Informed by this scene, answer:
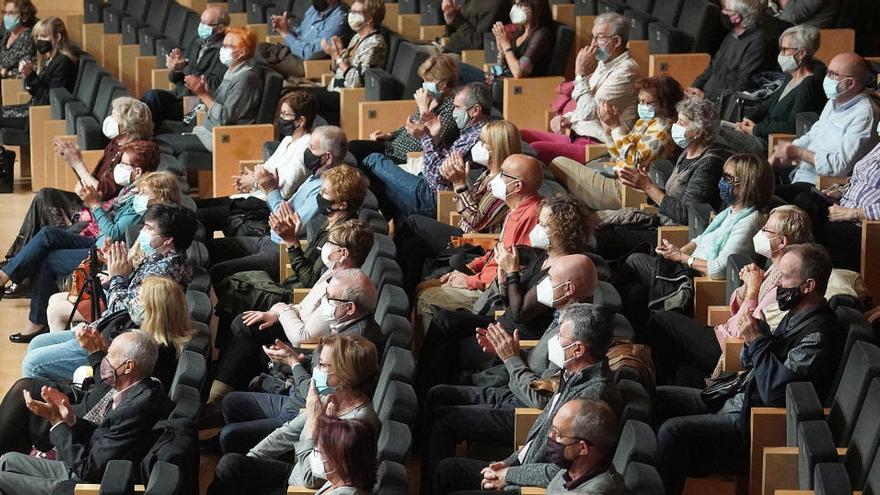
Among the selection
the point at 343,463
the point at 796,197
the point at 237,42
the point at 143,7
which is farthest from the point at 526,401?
the point at 143,7

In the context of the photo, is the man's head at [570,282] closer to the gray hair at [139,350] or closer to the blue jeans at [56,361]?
the gray hair at [139,350]

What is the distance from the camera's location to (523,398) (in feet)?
11.3

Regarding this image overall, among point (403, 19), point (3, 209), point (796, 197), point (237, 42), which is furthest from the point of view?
point (403, 19)

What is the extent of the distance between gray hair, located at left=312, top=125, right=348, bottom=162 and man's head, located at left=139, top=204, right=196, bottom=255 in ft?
1.99

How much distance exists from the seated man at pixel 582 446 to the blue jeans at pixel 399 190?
2.02 meters

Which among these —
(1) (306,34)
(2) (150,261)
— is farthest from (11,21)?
(2) (150,261)

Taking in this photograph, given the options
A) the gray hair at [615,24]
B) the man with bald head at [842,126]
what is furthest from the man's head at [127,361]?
the gray hair at [615,24]

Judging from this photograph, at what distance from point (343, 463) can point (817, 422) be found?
870mm

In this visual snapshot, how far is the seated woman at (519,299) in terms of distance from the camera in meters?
3.74

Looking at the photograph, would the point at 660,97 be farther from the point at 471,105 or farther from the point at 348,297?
the point at 348,297

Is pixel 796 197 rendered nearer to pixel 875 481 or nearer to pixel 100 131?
pixel 875 481

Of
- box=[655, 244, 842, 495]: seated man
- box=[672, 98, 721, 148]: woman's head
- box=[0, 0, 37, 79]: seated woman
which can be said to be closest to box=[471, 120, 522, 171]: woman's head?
box=[672, 98, 721, 148]: woman's head

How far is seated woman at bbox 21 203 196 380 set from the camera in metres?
4.17

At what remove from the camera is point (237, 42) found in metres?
5.81
